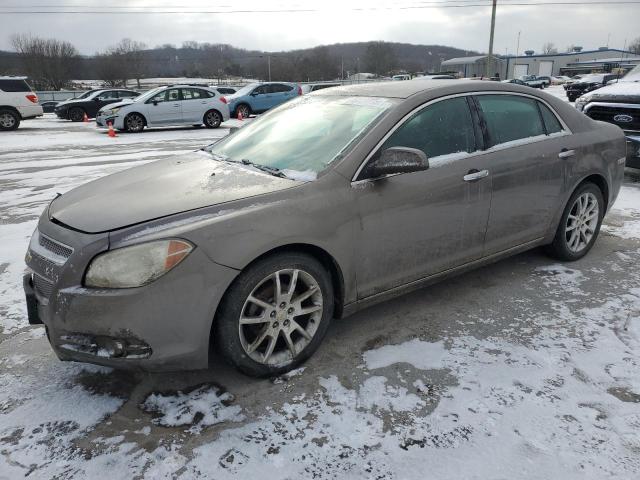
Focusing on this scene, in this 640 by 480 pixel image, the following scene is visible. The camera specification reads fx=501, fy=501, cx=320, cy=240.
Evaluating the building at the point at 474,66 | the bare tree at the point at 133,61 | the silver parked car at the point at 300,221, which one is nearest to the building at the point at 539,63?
the building at the point at 474,66

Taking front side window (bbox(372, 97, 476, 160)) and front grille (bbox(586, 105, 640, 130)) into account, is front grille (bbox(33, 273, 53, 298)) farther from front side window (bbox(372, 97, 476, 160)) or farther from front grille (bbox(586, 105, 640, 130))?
A: front grille (bbox(586, 105, 640, 130))

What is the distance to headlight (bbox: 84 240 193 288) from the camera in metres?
2.31

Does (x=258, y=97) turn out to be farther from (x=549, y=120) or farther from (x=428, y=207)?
(x=428, y=207)

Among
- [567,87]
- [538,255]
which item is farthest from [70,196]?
[567,87]

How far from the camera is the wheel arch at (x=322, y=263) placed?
2.57m

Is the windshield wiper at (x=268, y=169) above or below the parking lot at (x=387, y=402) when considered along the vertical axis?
above

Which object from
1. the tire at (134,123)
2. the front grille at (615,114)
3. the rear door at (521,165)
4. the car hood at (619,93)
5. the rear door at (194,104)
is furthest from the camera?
the rear door at (194,104)

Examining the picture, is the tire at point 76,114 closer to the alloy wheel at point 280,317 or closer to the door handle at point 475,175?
the door handle at point 475,175

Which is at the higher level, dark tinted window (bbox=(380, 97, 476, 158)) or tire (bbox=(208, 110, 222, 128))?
dark tinted window (bbox=(380, 97, 476, 158))

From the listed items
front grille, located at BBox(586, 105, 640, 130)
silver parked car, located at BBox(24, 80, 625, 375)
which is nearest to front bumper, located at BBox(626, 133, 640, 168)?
front grille, located at BBox(586, 105, 640, 130)

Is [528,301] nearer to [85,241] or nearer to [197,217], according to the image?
[197,217]

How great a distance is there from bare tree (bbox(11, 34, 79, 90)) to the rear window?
40.3 meters

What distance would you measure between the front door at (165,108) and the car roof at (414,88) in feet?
46.0

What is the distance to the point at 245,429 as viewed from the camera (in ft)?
7.88
